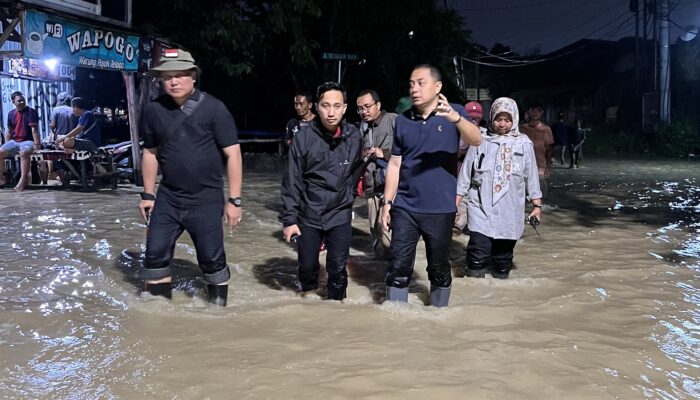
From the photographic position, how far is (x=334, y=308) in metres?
4.53

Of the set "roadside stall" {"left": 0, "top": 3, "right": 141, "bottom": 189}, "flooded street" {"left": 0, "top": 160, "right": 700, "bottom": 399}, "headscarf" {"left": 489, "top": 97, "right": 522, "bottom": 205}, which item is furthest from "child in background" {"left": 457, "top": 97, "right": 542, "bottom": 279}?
"roadside stall" {"left": 0, "top": 3, "right": 141, "bottom": 189}

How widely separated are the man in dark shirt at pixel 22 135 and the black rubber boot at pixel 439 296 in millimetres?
10387

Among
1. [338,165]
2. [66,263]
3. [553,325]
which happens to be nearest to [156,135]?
[338,165]

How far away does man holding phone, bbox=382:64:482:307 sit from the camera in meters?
4.14

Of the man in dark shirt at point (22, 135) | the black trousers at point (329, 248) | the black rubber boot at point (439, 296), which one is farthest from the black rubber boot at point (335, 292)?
the man in dark shirt at point (22, 135)

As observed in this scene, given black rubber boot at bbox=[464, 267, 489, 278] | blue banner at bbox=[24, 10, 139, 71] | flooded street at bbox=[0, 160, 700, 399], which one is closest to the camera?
flooded street at bbox=[0, 160, 700, 399]

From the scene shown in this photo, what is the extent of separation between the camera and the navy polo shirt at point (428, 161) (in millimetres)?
4152

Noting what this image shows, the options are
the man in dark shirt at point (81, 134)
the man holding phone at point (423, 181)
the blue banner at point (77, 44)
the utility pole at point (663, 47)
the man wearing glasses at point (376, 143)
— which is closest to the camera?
the man holding phone at point (423, 181)

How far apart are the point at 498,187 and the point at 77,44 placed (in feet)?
31.1

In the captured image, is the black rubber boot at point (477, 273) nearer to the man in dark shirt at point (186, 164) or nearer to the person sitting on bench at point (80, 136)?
the man in dark shirt at point (186, 164)

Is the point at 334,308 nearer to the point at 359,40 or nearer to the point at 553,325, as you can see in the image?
the point at 553,325

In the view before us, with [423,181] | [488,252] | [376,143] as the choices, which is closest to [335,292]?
[423,181]

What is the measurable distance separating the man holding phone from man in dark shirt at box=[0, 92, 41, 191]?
10263 mm

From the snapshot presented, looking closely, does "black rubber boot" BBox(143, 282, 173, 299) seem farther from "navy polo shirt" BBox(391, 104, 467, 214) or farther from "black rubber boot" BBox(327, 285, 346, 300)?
"navy polo shirt" BBox(391, 104, 467, 214)
